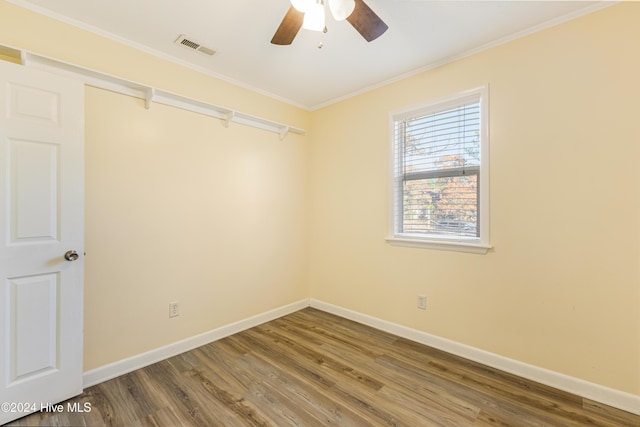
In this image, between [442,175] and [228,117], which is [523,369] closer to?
[442,175]

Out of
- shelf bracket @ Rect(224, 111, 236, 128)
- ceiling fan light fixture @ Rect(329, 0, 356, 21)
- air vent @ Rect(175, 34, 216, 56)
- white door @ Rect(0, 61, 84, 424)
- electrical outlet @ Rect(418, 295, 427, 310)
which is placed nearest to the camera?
ceiling fan light fixture @ Rect(329, 0, 356, 21)

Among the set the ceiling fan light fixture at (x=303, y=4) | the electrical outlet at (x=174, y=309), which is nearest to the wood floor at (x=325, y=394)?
the electrical outlet at (x=174, y=309)

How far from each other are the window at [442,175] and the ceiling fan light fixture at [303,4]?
5.07ft

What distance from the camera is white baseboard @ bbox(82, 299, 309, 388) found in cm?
204

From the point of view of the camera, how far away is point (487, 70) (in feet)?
7.54

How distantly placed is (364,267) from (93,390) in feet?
8.11

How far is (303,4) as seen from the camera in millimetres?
1511

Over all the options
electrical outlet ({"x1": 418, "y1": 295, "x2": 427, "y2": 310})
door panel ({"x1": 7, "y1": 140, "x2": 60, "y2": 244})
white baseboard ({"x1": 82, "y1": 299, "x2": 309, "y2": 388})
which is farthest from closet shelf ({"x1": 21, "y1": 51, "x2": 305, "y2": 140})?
electrical outlet ({"x1": 418, "y1": 295, "x2": 427, "y2": 310})

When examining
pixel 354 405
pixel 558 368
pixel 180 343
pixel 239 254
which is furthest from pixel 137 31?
pixel 558 368

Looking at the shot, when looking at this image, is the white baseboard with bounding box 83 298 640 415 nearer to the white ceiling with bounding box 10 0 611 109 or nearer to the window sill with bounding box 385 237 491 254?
the window sill with bounding box 385 237 491 254

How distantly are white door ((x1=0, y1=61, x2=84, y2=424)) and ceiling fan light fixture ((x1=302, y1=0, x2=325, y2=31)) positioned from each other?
1.56 meters

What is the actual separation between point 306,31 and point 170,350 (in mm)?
2838

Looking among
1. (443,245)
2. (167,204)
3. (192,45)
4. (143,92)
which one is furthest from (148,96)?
(443,245)

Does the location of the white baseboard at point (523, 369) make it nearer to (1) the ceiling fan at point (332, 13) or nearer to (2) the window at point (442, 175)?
(2) the window at point (442, 175)
